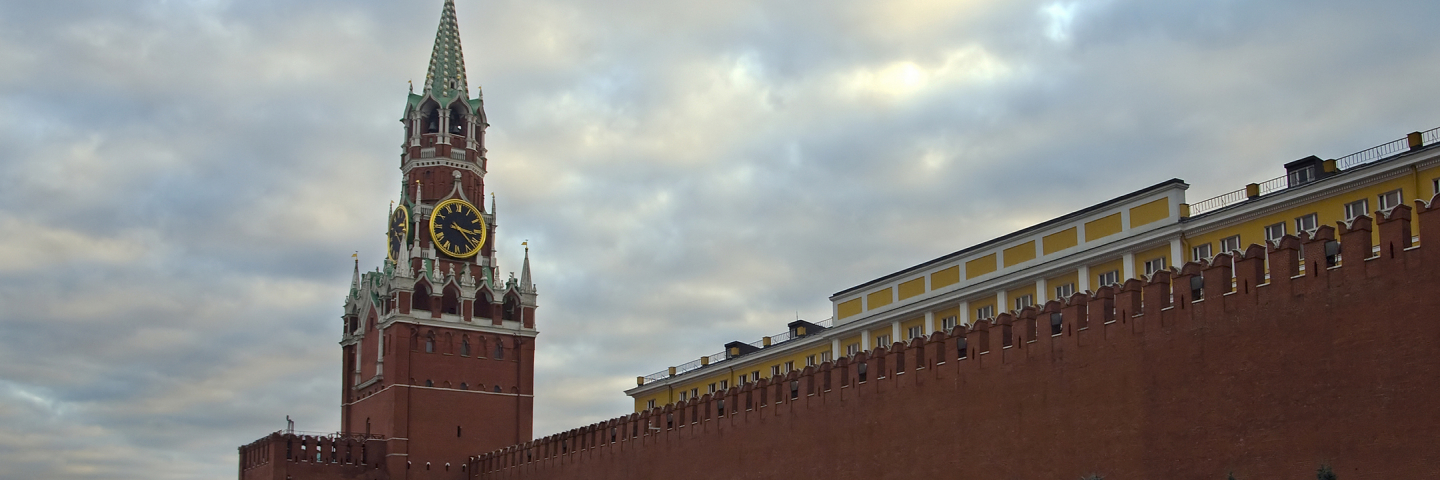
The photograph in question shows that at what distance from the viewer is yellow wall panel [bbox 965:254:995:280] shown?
51.1 meters

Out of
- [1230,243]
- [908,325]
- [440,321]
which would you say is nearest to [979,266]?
[908,325]

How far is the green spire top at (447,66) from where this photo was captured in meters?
78.1

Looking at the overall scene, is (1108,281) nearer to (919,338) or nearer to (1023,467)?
(919,338)

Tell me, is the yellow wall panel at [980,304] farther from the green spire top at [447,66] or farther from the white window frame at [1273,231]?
the green spire top at [447,66]

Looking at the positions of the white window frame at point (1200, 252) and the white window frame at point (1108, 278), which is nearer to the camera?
the white window frame at point (1200, 252)

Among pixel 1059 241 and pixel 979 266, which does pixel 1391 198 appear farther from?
pixel 979 266

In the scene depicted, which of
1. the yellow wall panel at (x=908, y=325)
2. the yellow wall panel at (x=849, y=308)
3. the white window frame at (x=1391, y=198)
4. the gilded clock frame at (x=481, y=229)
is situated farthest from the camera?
the gilded clock frame at (x=481, y=229)

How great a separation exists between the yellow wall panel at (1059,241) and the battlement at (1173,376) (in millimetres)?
7026

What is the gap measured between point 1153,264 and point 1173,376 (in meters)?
10.3

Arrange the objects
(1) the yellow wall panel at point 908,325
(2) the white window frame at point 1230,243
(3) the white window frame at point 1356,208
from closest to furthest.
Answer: (3) the white window frame at point 1356,208
(2) the white window frame at point 1230,243
(1) the yellow wall panel at point 908,325

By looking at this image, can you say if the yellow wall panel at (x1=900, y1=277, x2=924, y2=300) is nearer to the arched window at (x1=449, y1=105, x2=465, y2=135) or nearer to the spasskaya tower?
the spasskaya tower

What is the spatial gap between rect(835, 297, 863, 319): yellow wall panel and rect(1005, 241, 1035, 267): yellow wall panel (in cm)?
803

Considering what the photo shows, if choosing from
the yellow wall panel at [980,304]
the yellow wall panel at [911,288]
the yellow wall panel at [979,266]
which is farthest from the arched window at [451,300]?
the yellow wall panel at [980,304]

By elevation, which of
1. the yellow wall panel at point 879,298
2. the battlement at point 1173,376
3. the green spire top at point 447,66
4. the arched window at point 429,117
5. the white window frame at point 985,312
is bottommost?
the battlement at point 1173,376
